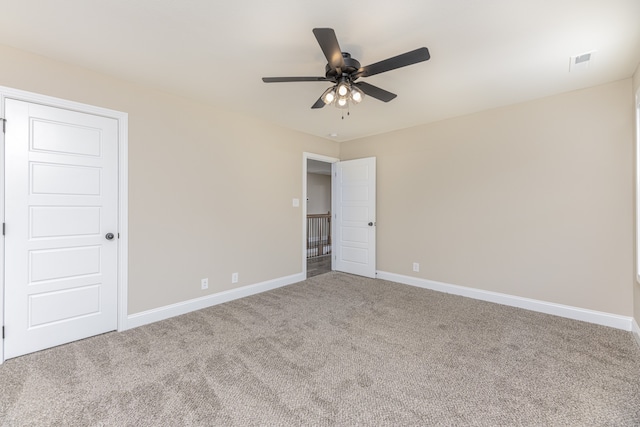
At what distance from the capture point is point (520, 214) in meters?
3.38

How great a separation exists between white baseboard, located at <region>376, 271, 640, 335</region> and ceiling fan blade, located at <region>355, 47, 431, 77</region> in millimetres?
3156

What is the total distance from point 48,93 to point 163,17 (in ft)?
4.76

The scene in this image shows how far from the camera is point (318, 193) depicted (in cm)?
1014

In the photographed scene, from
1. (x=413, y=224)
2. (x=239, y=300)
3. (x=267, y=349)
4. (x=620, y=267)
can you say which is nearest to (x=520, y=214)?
(x=620, y=267)

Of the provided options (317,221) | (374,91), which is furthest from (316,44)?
(317,221)

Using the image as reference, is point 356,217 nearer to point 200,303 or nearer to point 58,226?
point 200,303

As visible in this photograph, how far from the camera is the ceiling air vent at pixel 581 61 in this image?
2.31 meters

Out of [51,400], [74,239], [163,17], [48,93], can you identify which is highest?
[163,17]

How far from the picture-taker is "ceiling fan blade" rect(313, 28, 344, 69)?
5.32 ft

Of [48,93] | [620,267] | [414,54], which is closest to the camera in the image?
[414,54]

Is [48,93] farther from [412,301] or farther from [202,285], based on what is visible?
[412,301]

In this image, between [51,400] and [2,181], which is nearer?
[51,400]

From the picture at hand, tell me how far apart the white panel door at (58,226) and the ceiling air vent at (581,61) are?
432cm

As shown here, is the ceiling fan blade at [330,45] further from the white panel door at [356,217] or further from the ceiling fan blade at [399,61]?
the white panel door at [356,217]
